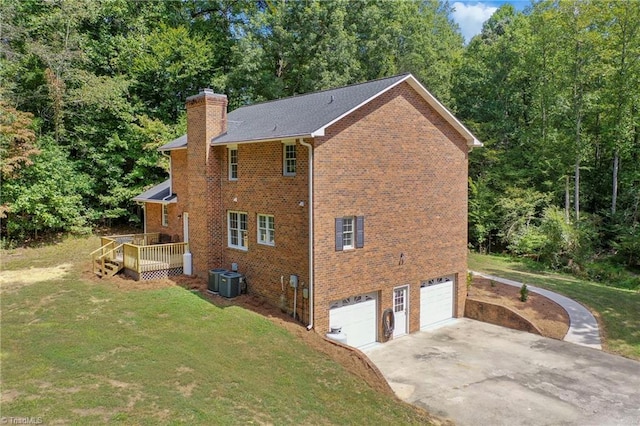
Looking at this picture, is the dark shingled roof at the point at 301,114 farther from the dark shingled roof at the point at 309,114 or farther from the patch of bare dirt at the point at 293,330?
the patch of bare dirt at the point at 293,330

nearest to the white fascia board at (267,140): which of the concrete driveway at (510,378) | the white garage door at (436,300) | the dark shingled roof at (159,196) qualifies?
the dark shingled roof at (159,196)

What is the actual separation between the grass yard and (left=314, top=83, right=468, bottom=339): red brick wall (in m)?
2.90

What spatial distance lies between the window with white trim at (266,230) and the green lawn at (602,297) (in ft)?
38.8

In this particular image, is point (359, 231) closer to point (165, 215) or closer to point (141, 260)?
point (141, 260)

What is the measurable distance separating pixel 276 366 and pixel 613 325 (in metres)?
13.2

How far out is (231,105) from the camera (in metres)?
35.7

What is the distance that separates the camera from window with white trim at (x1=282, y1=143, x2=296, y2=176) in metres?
14.5

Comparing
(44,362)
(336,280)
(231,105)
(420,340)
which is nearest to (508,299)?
(420,340)

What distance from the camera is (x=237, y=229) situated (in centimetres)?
1700

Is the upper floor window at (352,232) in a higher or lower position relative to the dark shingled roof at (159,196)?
lower

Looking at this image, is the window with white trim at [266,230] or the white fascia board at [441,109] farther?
the white fascia board at [441,109]

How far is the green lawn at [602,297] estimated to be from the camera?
1515 cm

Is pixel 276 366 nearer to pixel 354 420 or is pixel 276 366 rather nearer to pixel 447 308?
pixel 354 420

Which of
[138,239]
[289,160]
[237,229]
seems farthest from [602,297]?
[138,239]
